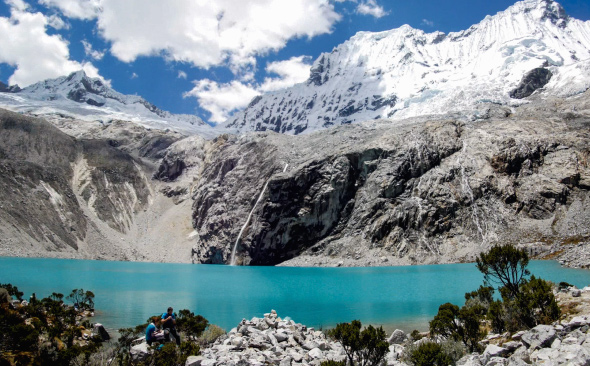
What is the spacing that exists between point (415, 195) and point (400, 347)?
9034 cm

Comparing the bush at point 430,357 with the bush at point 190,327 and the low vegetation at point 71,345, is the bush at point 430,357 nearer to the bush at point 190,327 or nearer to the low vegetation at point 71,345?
the low vegetation at point 71,345

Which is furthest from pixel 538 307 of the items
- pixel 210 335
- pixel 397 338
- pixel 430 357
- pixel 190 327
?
pixel 190 327

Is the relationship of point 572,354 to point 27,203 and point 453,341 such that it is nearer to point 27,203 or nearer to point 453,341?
point 453,341

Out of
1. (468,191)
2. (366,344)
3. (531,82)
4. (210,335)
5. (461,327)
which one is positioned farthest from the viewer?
(531,82)

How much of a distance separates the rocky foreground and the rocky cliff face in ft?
248

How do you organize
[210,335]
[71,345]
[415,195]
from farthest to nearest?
1. [415,195]
2. [210,335]
3. [71,345]

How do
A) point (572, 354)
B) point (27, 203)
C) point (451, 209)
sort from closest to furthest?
point (572, 354)
point (451, 209)
point (27, 203)

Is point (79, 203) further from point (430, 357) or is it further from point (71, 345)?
point (430, 357)

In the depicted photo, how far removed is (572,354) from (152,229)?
140m

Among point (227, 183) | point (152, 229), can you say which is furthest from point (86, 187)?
point (227, 183)

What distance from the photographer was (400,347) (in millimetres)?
19250

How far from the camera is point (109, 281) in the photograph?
5672 cm

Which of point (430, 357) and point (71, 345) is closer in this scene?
point (430, 357)

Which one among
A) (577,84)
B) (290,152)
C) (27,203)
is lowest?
(27,203)
